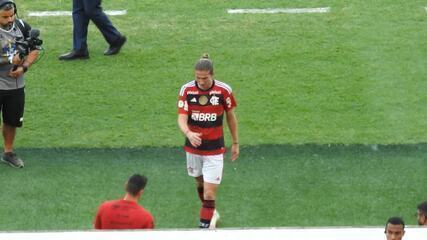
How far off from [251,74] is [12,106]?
3359 mm

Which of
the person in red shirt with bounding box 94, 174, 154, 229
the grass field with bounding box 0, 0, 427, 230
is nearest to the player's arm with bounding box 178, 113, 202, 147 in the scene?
the grass field with bounding box 0, 0, 427, 230

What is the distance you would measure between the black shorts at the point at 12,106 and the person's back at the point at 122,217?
3076mm

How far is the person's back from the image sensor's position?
6370 mm

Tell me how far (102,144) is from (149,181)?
1013mm

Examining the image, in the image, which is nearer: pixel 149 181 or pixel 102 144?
pixel 149 181

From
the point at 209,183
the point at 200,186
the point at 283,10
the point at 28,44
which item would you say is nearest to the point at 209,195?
Result: the point at 209,183

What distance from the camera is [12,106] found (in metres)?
9.26

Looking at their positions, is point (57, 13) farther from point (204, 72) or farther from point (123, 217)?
point (123, 217)

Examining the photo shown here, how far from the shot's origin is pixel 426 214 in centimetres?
702

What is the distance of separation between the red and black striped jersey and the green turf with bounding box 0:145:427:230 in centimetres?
80

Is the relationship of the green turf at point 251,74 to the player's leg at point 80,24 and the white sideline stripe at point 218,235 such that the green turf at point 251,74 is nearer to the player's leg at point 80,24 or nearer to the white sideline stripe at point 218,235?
the player's leg at point 80,24

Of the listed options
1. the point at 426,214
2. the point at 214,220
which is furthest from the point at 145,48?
the point at 426,214

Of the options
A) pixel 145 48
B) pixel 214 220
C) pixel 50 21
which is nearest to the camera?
pixel 214 220

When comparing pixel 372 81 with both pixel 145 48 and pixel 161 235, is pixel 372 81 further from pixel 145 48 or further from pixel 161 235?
pixel 161 235
